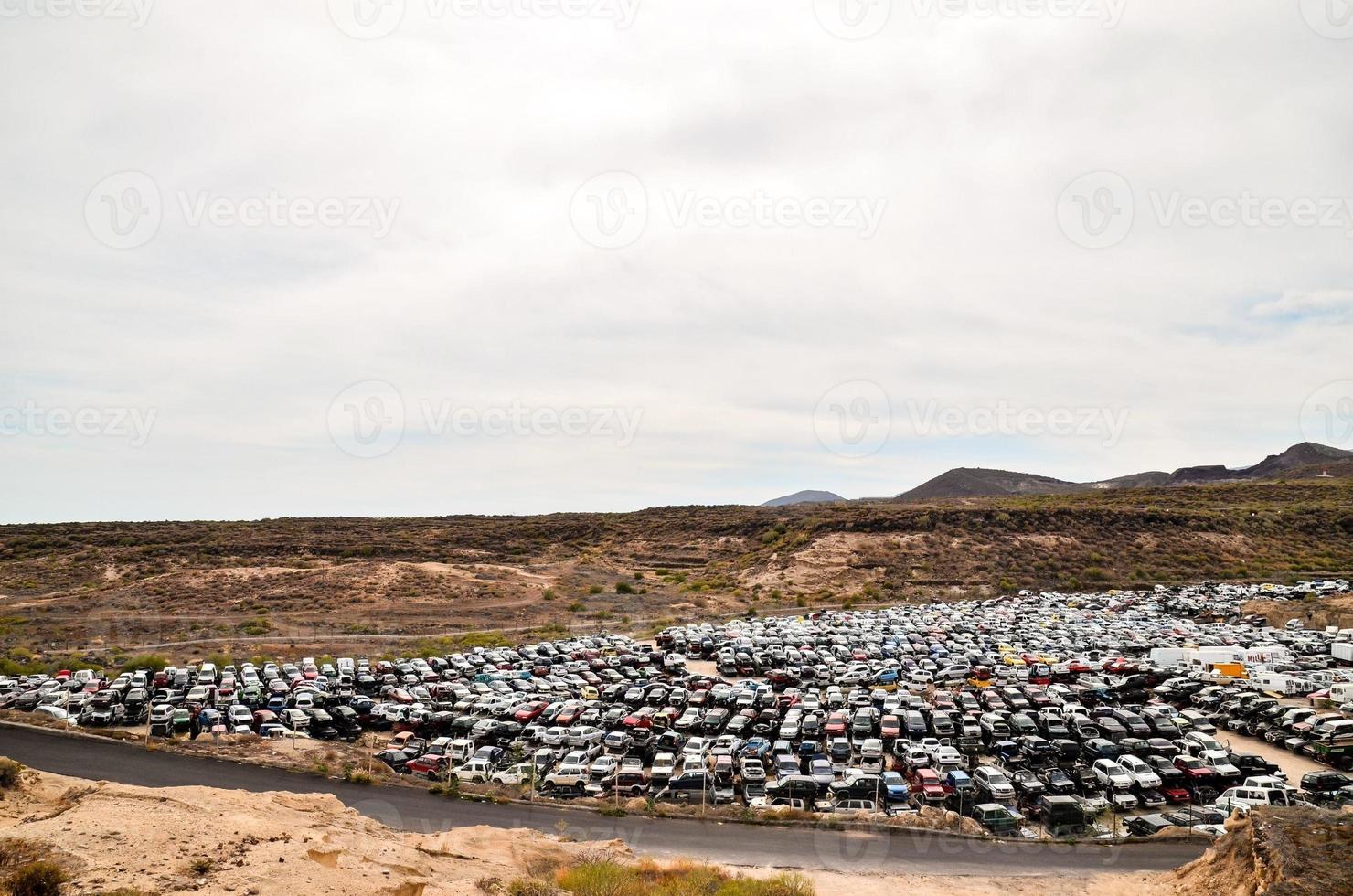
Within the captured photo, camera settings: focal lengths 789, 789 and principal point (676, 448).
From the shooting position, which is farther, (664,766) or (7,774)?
(664,766)

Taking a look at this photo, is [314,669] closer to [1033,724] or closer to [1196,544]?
[1033,724]

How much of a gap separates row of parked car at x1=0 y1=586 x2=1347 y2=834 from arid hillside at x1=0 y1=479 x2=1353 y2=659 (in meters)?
16.5

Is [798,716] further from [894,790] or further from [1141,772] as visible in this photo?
[1141,772]

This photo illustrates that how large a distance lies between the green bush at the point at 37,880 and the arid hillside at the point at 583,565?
41639mm

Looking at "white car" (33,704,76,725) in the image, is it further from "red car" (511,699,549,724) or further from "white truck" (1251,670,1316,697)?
"white truck" (1251,670,1316,697)

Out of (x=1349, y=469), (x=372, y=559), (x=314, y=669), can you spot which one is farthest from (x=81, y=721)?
(x=1349, y=469)

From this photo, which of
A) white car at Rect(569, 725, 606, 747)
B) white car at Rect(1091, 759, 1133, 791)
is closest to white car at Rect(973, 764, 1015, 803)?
white car at Rect(1091, 759, 1133, 791)

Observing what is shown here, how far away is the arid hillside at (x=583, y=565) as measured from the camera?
199 feet

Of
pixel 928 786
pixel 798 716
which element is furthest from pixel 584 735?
pixel 928 786

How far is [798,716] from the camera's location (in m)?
30.8

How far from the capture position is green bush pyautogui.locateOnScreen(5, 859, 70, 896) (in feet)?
36.1

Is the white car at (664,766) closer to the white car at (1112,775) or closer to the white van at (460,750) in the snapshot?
the white van at (460,750)

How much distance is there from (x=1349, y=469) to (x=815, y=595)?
451 feet

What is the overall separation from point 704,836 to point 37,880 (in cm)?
1389
